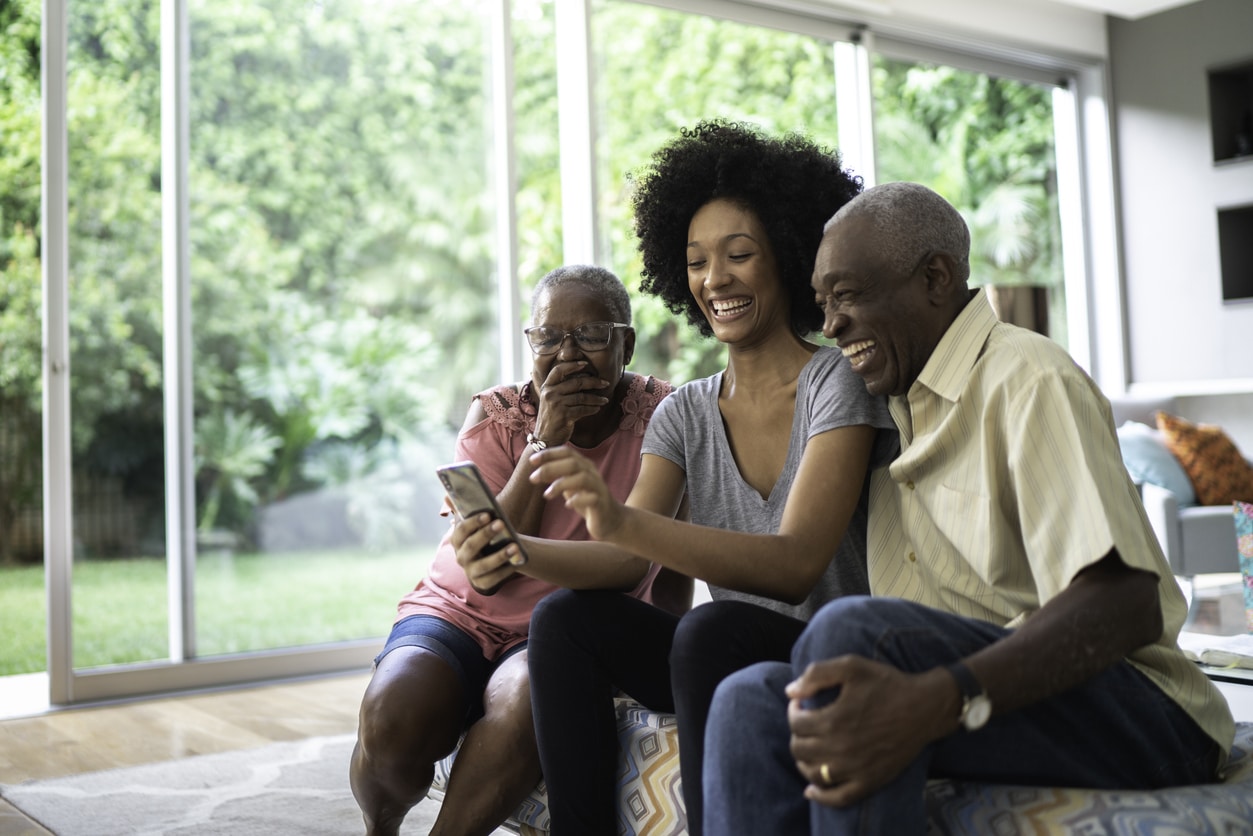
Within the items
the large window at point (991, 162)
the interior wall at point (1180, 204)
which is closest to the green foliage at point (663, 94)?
the large window at point (991, 162)

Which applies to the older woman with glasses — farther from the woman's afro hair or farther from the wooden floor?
the wooden floor

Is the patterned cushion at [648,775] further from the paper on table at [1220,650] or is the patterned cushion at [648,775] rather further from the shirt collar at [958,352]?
the paper on table at [1220,650]

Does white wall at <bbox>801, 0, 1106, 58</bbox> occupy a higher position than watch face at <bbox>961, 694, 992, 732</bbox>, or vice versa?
white wall at <bbox>801, 0, 1106, 58</bbox>

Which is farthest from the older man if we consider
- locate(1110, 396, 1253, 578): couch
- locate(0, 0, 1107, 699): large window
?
locate(1110, 396, 1253, 578): couch

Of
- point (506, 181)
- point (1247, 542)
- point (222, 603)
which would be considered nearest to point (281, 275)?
point (506, 181)

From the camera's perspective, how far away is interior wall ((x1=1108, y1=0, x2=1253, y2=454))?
6.27 m

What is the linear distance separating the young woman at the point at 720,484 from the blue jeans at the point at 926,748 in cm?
16

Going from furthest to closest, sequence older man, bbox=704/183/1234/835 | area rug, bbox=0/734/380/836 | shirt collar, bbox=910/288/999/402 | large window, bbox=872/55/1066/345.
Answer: large window, bbox=872/55/1066/345 → area rug, bbox=0/734/380/836 → shirt collar, bbox=910/288/999/402 → older man, bbox=704/183/1234/835

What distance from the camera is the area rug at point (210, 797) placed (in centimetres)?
251

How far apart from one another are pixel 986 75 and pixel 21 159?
477cm

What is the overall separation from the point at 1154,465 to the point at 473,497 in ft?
13.7

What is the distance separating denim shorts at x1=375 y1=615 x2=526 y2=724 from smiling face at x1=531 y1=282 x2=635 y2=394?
0.48 meters

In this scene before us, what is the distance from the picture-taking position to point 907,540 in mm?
1632

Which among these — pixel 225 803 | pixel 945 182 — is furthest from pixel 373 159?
pixel 945 182
